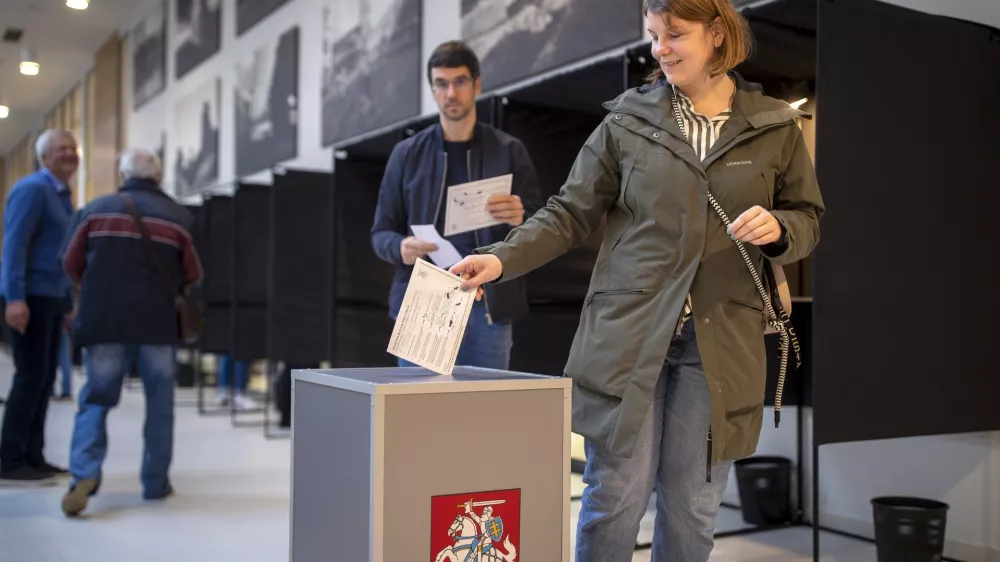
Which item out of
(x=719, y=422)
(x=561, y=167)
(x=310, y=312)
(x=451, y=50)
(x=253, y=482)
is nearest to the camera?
(x=719, y=422)

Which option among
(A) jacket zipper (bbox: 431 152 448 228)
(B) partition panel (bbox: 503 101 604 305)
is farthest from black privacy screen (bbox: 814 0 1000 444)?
(B) partition panel (bbox: 503 101 604 305)

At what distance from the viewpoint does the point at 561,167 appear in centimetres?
435

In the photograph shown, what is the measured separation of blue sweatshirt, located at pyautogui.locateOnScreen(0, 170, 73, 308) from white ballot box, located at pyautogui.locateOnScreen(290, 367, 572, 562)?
3097 mm

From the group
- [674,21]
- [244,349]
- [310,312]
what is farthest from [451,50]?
[244,349]

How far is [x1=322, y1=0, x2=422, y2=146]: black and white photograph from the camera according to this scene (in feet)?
21.8

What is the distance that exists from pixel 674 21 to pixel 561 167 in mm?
2538

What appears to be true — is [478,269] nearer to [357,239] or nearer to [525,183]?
[525,183]

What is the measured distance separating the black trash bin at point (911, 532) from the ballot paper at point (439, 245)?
63.4 inches

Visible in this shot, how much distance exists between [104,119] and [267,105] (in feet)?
21.2

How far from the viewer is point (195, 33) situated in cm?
1120

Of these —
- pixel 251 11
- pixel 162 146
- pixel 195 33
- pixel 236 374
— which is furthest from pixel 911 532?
pixel 162 146

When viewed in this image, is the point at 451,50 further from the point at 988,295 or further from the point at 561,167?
the point at 988,295

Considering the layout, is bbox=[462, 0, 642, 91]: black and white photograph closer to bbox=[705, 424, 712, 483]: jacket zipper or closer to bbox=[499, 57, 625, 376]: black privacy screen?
bbox=[499, 57, 625, 376]: black privacy screen

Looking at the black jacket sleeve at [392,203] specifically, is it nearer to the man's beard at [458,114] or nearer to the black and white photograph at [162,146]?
the man's beard at [458,114]
